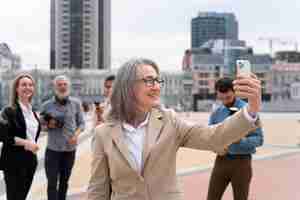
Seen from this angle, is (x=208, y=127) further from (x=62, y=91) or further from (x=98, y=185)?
(x=62, y=91)

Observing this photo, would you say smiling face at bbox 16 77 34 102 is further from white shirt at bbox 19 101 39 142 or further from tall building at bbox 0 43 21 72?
tall building at bbox 0 43 21 72

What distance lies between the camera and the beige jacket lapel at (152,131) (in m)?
2.29

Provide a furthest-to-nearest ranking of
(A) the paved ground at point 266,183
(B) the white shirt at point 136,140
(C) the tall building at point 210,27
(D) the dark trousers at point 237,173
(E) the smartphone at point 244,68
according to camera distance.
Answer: (C) the tall building at point 210,27 < (A) the paved ground at point 266,183 < (D) the dark trousers at point 237,173 < (B) the white shirt at point 136,140 < (E) the smartphone at point 244,68

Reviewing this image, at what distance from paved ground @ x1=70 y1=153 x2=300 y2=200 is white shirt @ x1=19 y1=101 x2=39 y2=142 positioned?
2.64 meters

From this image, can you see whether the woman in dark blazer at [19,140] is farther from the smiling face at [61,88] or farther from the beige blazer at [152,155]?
the beige blazer at [152,155]

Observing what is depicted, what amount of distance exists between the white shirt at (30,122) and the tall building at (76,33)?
12895cm

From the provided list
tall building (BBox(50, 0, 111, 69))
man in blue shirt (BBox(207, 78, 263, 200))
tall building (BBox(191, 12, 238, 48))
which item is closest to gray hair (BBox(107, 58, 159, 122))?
man in blue shirt (BBox(207, 78, 263, 200))

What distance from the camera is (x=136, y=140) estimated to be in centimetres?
234

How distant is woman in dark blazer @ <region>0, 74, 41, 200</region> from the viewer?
4.49 m

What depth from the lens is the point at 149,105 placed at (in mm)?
2361

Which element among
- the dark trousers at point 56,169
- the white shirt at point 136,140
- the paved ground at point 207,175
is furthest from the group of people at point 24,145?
the white shirt at point 136,140

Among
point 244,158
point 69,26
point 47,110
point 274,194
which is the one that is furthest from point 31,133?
point 69,26

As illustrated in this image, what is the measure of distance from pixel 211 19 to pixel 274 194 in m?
185

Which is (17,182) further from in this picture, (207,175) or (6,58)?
(6,58)
